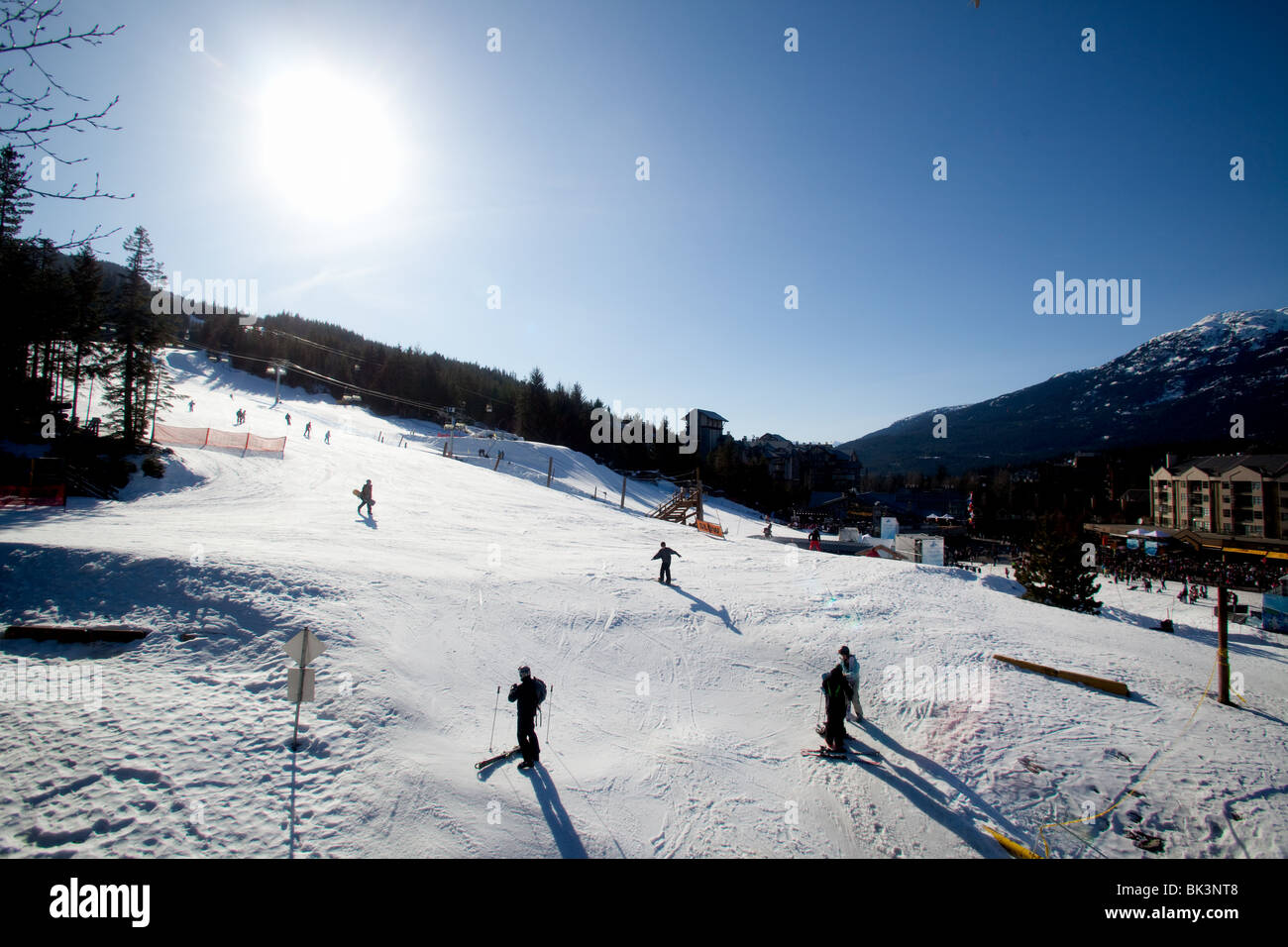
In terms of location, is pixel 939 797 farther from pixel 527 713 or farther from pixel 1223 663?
pixel 1223 663

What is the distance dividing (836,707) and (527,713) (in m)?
5.48

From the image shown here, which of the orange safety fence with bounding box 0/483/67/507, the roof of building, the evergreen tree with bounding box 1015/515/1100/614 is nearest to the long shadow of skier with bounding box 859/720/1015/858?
the evergreen tree with bounding box 1015/515/1100/614

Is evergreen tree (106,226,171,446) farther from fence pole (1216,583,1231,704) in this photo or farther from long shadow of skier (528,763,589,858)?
fence pole (1216,583,1231,704)

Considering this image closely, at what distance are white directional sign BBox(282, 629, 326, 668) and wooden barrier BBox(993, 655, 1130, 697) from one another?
15407 mm

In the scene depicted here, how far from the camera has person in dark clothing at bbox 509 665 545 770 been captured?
7.55 m

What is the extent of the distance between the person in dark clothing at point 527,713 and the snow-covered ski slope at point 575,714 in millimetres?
268

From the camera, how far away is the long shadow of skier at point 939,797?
23.2ft

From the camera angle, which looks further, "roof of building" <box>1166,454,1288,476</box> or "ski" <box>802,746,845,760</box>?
"roof of building" <box>1166,454,1288,476</box>

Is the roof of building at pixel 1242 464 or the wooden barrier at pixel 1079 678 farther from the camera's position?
the roof of building at pixel 1242 464

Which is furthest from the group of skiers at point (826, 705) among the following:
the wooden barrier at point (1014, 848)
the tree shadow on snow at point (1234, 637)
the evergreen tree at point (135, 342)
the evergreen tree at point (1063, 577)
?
the evergreen tree at point (135, 342)

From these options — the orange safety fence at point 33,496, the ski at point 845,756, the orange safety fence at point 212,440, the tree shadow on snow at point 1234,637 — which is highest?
the orange safety fence at point 212,440

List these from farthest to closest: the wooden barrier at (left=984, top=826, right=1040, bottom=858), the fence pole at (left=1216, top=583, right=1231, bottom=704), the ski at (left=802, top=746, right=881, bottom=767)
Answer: the fence pole at (left=1216, top=583, right=1231, bottom=704)
the ski at (left=802, top=746, right=881, bottom=767)
the wooden barrier at (left=984, top=826, right=1040, bottom=858)

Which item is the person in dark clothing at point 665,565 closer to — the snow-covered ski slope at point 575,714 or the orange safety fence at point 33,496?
the snow-covered ski slope at point 575,714

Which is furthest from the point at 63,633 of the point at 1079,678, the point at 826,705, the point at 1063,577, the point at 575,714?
the point at 1063,577
